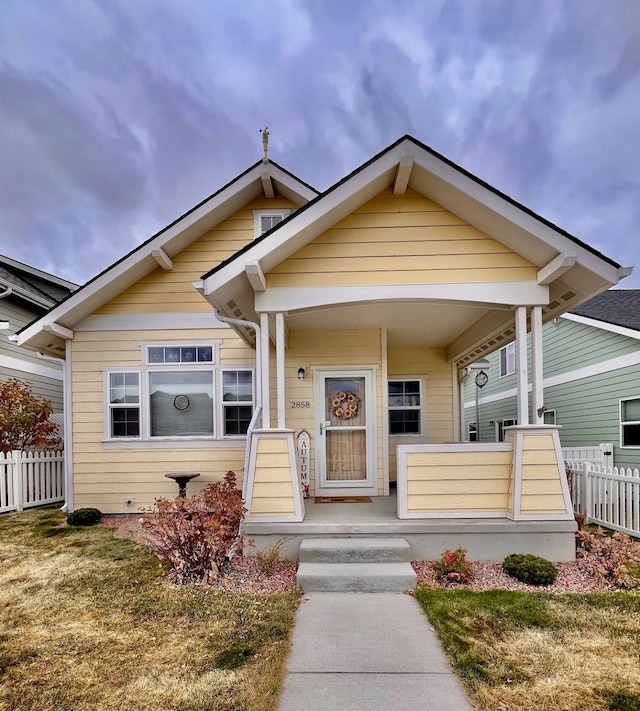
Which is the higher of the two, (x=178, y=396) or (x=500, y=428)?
(x=178, y=396)

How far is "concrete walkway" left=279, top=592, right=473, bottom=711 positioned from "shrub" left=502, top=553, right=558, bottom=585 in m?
1.32

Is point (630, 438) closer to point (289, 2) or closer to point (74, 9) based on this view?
point (289, 2)

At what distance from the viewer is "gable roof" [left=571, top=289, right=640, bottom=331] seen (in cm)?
1042

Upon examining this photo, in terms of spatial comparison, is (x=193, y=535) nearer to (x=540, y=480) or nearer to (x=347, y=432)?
(x=347, y=432)

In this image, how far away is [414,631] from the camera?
3412 mm

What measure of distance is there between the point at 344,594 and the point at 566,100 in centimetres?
2926

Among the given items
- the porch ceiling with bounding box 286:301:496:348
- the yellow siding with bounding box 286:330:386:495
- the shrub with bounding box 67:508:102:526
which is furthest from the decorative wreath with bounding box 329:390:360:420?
the shrub with bounding box 67:508:102:526

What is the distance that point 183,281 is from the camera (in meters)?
8.01

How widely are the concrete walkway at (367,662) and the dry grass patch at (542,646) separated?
0.50 ft

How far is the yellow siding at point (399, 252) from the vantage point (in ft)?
17.5

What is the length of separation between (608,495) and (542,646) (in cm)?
457

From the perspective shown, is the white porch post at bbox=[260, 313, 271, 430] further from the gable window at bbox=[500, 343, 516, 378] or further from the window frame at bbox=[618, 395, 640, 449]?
the gable window at bbox=[500, 343, 516, 378]

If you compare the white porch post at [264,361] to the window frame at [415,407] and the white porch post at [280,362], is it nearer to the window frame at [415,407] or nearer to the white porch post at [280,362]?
the white porch post at [280,362]

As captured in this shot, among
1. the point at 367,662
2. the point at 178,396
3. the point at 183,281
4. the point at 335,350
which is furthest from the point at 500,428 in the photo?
the point at 367,662
